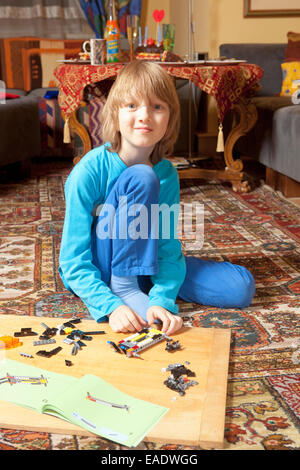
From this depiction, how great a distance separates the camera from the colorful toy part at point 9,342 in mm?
1184

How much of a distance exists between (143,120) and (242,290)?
21.5 inches

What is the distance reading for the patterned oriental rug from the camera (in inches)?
37.2

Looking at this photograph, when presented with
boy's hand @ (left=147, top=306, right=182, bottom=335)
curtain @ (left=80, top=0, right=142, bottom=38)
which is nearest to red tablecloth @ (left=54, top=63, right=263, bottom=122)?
boy's hand @ (left=147, top=306, right=182, bottom=335)

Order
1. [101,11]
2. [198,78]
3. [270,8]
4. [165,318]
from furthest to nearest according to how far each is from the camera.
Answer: [101,11] → [270,8] → [198,78] → [165,318]

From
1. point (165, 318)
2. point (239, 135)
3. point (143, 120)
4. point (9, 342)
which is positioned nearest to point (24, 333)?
point (9, 342)

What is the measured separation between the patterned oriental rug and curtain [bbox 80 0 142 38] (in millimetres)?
2132

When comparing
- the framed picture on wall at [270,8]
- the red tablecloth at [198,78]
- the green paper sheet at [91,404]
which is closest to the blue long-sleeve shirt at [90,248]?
the green paper sheet at [91,404]

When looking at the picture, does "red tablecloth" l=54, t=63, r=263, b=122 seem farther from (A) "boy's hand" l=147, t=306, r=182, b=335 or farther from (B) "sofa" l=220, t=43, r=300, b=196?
(A) "boy's hand" l=147, t=306, r=182, b=335

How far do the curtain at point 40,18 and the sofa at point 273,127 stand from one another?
1.76m

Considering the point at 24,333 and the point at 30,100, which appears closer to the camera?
the point at 24,333

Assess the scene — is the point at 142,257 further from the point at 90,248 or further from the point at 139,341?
the point at 139,341

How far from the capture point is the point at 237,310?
1.46 meters
